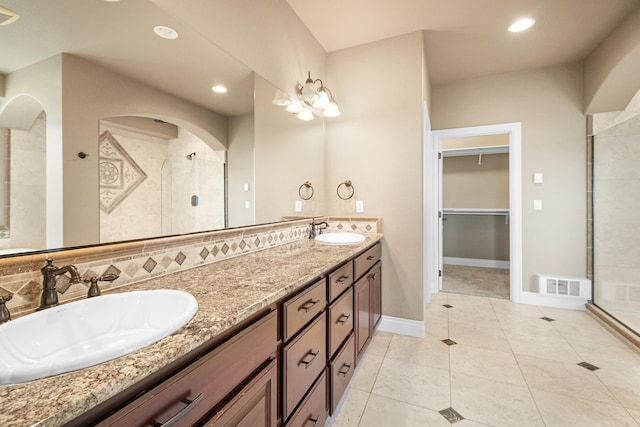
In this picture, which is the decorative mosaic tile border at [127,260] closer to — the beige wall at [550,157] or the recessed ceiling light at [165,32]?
the recessed ceiling light at [165,32]

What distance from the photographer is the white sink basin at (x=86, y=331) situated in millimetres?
502

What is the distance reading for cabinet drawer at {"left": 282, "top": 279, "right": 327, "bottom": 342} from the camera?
3.34ft

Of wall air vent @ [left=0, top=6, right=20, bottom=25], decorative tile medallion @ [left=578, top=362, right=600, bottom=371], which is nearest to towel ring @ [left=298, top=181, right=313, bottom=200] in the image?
wall air vent @ [left=0, top=6, right=20, bottom=25]

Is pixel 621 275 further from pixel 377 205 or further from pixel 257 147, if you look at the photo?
pixel 257 147

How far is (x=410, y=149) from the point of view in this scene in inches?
95.3

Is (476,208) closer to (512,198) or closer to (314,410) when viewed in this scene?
(512,198)

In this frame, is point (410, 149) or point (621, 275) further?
point (621, 275)

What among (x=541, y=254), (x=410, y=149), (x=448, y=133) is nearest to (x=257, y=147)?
(x=410, y=149)

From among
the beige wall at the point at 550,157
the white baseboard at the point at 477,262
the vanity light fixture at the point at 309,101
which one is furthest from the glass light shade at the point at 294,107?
the white baseboard at the point at 477,262

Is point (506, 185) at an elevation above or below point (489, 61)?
below

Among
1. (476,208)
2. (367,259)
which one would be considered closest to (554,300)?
(476,208)

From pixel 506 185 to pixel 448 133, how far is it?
6.60 feet

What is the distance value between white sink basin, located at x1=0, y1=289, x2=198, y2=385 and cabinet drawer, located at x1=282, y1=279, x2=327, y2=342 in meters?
0.37

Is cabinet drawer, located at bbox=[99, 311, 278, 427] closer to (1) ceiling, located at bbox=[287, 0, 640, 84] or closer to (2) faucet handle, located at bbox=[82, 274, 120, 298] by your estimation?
(2) faucet handle, located at bbox=[82, 274, 120, 298]
